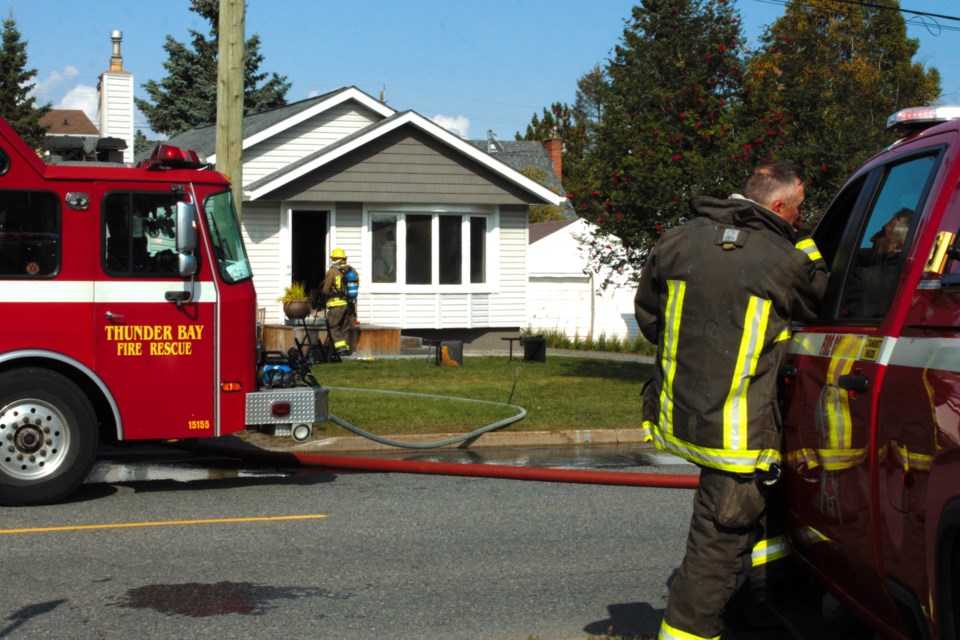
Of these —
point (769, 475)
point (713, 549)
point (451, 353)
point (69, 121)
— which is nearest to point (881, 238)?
point (769, 475)

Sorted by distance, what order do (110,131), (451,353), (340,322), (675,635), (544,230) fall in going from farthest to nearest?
(544,230) → (110,131) → (340,322) → (451,353) → (675,635)

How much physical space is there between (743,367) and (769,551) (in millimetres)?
898

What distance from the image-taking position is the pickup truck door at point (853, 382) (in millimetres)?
3559

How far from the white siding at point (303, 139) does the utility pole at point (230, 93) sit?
12009mm

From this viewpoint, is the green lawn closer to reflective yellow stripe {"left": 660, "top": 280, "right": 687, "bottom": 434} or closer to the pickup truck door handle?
reflective yellow stripe {"left": 660, "top": 280, "right": 687, "bottom": 434}

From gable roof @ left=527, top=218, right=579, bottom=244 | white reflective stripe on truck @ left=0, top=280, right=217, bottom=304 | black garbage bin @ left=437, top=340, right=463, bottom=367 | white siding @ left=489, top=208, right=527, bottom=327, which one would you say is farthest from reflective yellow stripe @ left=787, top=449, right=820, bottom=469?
gable roof @ left=527, top=218, right=579, bottom=244

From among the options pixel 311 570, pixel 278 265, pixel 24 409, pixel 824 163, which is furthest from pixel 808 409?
pixel 278 265

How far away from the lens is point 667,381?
4188 mm

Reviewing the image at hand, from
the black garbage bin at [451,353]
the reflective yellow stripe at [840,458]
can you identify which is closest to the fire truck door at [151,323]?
the reflective yellow stripe at [840,458]

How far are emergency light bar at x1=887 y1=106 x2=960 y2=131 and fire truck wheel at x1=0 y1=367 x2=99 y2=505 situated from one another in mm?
6451

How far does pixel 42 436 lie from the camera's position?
8.49 meters

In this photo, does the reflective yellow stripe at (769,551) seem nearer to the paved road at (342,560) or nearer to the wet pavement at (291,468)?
the paved road at (342,560)

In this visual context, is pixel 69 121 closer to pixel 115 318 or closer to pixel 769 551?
pixel 115 318

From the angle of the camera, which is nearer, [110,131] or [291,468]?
[291,468]
